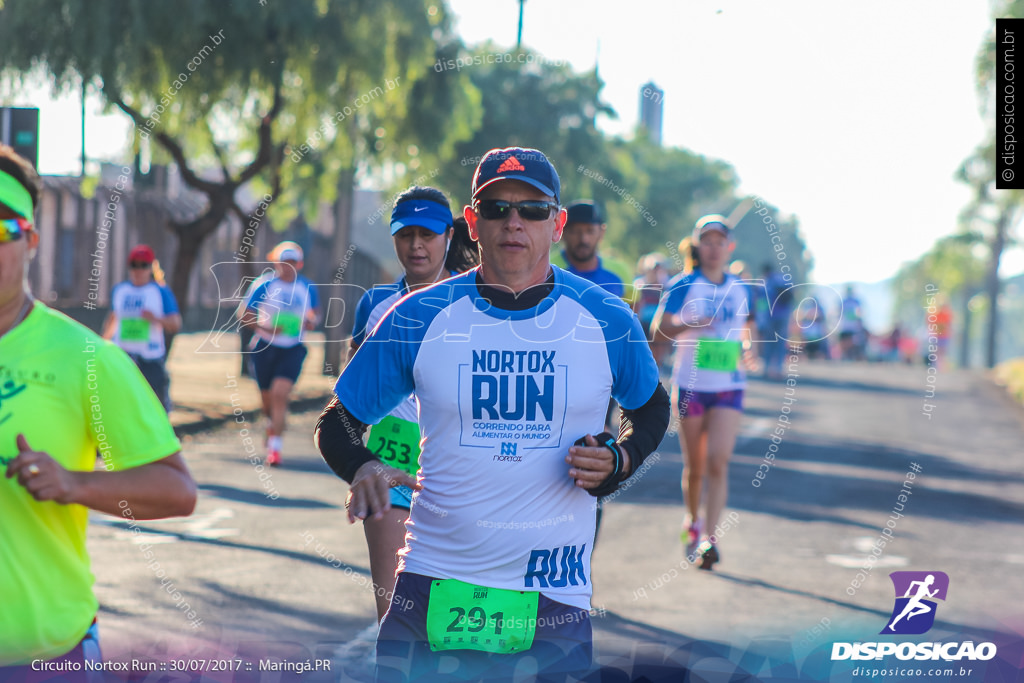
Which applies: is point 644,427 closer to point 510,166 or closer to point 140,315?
point 510,166

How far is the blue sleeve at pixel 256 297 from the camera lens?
39.0ft

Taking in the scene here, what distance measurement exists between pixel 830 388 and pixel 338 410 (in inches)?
1010

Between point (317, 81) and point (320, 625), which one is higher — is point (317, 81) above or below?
above

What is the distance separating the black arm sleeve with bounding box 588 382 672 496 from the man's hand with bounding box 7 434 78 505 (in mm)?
1489

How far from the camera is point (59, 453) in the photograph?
8.97ft

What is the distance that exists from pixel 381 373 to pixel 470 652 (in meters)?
0.81

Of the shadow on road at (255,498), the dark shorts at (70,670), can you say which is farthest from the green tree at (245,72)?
the dark shorts at (70,670)

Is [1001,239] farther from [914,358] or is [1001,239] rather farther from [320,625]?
[320,625]

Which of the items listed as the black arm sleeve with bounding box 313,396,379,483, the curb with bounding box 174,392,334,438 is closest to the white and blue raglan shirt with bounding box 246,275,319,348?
the curb with bounding box 174,392,334,438

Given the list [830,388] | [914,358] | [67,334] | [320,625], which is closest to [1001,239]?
[914,358]

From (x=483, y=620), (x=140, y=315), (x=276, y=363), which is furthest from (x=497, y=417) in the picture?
(x=140, y=315)

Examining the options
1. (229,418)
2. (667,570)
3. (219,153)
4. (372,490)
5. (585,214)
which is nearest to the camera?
(372,490)

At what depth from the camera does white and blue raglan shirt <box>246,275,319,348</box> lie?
1260 centimetres

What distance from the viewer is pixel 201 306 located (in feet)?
132
